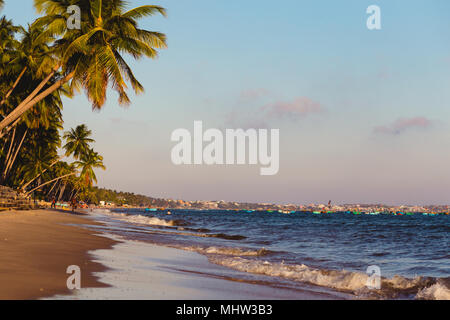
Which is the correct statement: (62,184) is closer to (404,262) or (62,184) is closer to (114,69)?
(114,69)

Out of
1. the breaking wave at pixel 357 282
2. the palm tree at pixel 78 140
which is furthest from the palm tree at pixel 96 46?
the palm tree at pixel 78 140

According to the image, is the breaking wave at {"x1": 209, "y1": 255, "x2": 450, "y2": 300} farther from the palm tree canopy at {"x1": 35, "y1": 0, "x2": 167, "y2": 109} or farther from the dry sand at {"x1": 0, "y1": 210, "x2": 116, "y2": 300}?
the palm tree canopy at {"x1": 35, "y1": 0, "x2": 167, "y2": 109}

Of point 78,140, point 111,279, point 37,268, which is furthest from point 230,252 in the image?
point 78,140

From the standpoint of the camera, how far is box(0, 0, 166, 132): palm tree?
21.0m

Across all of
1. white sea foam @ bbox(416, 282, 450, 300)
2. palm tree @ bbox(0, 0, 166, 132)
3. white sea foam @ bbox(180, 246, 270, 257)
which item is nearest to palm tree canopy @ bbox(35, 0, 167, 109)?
palm tree @ bbox(0, 0, 166, 132)

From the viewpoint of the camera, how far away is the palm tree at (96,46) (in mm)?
20953

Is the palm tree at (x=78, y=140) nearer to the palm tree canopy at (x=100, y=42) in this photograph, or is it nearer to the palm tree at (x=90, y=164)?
the palm tree at (x=90, y=164)

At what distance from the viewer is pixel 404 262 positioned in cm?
1828

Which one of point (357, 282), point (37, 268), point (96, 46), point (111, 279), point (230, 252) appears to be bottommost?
point (230, 252)

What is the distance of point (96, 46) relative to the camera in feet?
70.3

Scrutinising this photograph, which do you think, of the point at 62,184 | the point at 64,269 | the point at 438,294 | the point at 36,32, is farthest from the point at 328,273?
the point at 62,184

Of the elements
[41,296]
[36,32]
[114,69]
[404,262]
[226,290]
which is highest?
[36,32]

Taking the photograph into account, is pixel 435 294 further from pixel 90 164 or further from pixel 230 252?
pixel 90 164
